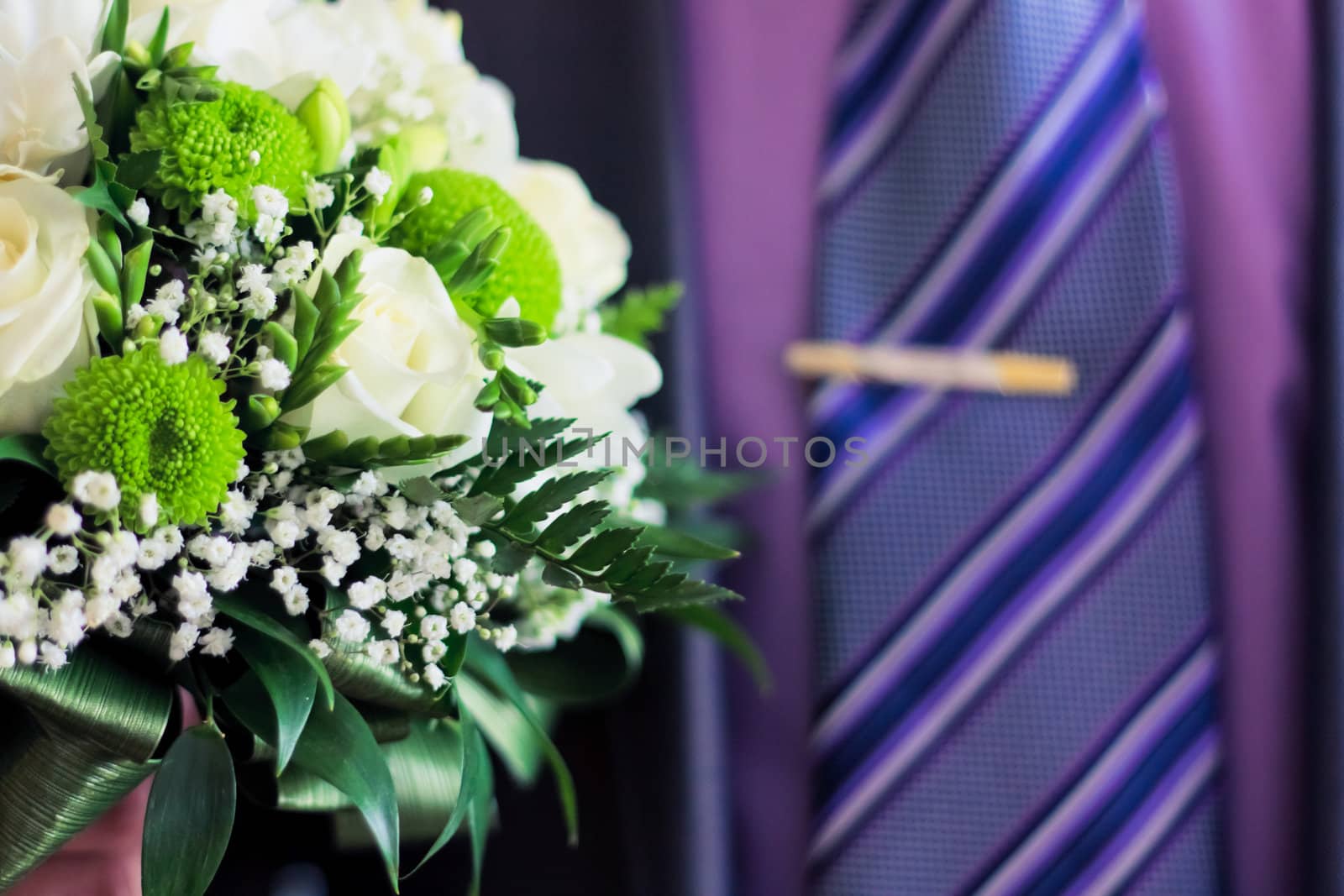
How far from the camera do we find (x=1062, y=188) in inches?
29.3

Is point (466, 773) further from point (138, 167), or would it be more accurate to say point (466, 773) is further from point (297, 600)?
point (138, 167)

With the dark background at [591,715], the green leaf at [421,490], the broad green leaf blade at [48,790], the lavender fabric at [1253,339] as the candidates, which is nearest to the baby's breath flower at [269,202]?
the green leaf at [421,490]

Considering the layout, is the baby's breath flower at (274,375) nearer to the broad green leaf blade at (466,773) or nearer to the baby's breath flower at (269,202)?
the baby's breath flower at (269,202)

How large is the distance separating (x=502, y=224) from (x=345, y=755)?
24cm

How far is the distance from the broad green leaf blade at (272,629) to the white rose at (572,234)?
194 mm

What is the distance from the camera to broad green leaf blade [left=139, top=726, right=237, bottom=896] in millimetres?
397

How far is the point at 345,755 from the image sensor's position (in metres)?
0.42

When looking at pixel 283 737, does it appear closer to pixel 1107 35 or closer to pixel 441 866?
pixel 441 866

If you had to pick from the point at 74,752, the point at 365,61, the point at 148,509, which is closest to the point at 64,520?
the point at 148,509

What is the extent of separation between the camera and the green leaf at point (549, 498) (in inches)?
15.7

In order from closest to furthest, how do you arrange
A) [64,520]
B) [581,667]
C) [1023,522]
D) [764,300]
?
[64,520] → [581,667] → [1023,522] → [764,300]

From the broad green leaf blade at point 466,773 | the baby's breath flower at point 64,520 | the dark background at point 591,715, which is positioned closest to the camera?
the baby's breath flower at point 64,520

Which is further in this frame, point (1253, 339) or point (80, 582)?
point (1253, 339)

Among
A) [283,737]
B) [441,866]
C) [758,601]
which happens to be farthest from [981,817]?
[283,737]
